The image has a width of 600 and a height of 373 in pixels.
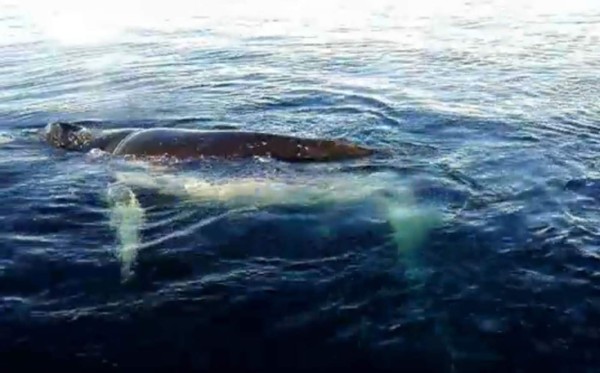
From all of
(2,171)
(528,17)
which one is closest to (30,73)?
(2,171)

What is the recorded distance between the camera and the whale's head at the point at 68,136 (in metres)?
12.7

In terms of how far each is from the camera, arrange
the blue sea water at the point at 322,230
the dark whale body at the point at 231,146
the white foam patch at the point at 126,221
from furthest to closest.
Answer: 1. the dark whale body at the point at 231,146
2. the white foam patch at the point at 126,221
3. the blue sea water at the point at 322,230

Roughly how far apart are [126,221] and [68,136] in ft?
13.8

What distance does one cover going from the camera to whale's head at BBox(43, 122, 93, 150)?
12.7m

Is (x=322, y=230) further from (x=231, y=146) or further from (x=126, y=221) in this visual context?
(x=231, y=146)

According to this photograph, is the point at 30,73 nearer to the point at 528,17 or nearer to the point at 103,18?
the point at 103,18

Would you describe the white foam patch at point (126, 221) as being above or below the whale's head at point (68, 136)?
below

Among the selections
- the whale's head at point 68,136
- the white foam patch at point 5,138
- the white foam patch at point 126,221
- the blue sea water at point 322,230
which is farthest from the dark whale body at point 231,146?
the white foam patch at point 5,138

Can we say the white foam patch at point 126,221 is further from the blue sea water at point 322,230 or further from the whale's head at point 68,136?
the whale's head at point 68,136

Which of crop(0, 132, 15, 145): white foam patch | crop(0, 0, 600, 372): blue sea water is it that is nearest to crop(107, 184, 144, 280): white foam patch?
crop(0, 0, 600, 372): blue sea water

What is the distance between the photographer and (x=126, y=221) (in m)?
9.30

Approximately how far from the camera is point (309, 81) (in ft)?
56.7

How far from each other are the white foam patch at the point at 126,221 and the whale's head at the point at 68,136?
2.36 m

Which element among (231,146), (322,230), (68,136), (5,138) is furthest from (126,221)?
(5,138)
